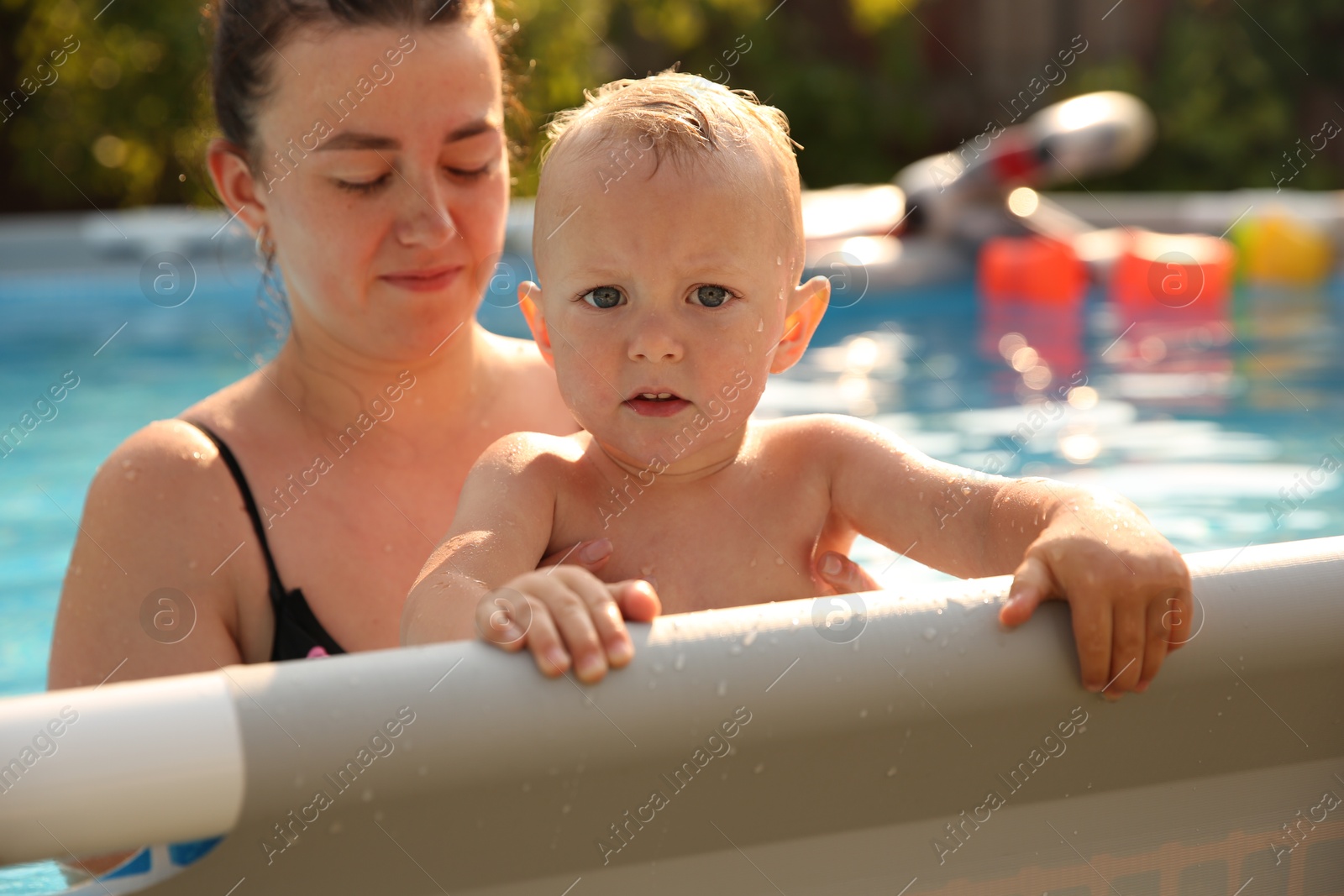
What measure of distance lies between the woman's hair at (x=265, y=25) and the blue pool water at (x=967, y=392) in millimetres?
1379

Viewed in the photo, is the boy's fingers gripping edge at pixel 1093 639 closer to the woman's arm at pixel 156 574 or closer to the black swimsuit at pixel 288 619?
the black swimsuit at pixel 288 619

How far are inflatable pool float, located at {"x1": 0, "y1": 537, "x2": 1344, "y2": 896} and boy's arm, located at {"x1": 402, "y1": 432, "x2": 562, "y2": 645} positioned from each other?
0.90 ft

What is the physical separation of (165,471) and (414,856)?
3.70 ft

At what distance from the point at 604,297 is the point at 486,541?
0.37 metres

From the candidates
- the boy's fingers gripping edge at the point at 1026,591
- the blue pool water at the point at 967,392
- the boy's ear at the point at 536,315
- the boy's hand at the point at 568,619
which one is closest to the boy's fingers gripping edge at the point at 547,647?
the boy's hand at the point at 568,619

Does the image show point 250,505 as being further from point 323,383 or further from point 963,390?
point 963,390

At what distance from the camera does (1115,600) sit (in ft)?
4.48

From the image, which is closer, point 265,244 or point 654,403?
point 654,403

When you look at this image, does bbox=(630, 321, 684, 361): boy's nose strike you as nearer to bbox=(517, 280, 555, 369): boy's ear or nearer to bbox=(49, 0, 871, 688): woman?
bbox=(517, 280, 555, 369): boy's ear

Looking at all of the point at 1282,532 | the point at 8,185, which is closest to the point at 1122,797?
the point at 1282,532

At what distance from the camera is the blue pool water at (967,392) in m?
5.10

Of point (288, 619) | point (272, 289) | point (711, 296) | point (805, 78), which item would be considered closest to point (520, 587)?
point (711, 296)

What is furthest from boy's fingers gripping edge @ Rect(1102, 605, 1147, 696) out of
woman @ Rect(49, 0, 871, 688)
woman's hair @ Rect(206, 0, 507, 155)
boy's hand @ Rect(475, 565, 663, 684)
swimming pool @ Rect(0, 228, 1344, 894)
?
swimming pool @ Rect(0, 228, 1344, 894)

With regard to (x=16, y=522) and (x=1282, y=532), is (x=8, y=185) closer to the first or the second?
(x=16, y=522)
